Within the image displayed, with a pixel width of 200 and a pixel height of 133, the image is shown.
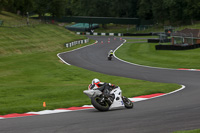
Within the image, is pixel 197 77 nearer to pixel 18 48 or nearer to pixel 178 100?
pixel 178 100

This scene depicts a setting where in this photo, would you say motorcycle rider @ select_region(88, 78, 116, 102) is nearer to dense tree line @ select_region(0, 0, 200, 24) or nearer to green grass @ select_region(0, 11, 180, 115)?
green grass @ select_region(0, 11, 180, 115)

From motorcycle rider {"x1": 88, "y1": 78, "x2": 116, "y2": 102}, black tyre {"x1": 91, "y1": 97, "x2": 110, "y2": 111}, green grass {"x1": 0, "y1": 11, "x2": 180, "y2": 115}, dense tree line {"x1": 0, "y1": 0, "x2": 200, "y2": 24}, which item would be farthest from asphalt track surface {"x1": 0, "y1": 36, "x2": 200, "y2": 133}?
dense tree line {"x1": 0, "y1": 0, "x2": 200, "y2": 24}

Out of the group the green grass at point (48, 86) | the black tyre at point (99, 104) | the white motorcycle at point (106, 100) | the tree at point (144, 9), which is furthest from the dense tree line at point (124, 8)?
the black tyre at point (99, 104)

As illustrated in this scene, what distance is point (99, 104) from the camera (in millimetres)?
14164

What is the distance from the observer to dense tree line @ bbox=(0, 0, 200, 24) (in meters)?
116

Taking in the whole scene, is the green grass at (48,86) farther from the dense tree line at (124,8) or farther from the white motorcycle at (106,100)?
the dense tree line at (124,8)

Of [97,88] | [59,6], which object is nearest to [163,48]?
[97,88]

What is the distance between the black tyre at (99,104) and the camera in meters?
14.0

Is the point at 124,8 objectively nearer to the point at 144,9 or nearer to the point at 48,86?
the point at 144,9

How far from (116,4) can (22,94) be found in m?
126

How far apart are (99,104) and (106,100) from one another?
51 cm

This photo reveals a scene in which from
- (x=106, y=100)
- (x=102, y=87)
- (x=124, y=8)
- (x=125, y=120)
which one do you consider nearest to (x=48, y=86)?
(x=106, y=100)

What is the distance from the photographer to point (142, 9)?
432 feet

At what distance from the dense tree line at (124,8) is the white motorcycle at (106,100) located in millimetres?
95545
